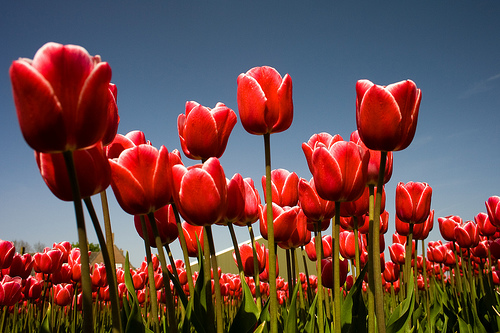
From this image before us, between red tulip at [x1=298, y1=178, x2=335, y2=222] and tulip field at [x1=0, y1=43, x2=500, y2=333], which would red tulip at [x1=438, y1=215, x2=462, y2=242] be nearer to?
tulip field at [x1=0, y1=43, x2=500, y2=333]

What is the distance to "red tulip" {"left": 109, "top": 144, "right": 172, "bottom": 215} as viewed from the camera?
1192 mm

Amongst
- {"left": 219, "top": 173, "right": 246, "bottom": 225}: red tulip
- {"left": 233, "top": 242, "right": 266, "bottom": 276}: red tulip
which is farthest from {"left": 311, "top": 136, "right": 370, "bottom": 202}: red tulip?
{"left": 233, "top": 242, "right": 266, "bottom": 276}: red tulip

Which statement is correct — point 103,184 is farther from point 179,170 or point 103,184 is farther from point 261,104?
point 261,104

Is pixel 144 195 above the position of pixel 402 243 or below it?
above

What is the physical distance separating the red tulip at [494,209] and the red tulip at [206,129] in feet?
11.2

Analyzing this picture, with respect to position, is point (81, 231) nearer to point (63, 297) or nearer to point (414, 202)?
point (414, 202)

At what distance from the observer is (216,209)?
1.28m

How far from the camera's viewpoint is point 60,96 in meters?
0.83

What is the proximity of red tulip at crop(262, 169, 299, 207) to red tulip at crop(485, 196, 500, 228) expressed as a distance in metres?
2.69

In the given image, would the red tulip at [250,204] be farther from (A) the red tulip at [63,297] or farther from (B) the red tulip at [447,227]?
(A) the red tulip at [63,297]

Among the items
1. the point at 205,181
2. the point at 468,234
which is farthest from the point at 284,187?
the point at 468,234

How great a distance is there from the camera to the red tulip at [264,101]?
1.54m

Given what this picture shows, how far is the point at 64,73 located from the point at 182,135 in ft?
3.21

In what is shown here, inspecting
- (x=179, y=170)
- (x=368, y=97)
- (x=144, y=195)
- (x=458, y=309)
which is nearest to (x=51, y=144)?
(x=144, y=195)
